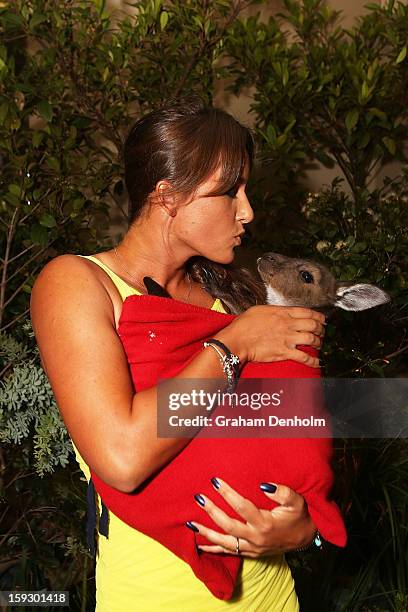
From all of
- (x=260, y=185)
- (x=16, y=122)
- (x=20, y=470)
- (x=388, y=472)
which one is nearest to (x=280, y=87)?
(x=260, y=185)

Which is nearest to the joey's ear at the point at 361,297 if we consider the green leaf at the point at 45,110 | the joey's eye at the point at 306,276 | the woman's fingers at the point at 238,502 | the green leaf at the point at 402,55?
the joey's eye at the point at 306,276

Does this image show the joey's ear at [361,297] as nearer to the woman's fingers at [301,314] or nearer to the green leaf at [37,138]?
the woman's fingers at [301,314]

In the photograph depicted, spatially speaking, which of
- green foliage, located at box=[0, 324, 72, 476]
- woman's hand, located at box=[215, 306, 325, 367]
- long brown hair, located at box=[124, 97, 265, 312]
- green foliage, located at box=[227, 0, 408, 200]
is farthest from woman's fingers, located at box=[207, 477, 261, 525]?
green foliage, located at box=[227, 0, 408, 200]

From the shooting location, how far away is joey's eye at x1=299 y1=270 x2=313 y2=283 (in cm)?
231

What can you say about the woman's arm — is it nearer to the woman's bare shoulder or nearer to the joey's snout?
the woman's bare shoulder

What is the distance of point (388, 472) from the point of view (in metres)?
3.63

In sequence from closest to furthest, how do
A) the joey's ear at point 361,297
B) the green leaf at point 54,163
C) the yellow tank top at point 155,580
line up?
the yellow tank top at point 155,580, the joey's ear at point 361,297, the green leaf at point 54,163

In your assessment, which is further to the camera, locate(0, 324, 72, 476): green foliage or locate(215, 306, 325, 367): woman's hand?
locate(0, 324, 72, 476): green foliage

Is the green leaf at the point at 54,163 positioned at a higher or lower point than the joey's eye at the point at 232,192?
lower

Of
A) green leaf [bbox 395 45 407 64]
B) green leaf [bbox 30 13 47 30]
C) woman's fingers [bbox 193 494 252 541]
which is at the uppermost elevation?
green leaf [bbox 30 13 47 30]

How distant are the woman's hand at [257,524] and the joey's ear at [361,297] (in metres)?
0.76

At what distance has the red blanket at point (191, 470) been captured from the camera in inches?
57.8

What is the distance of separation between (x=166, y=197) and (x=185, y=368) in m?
0.45

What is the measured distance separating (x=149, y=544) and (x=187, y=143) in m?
0.85
